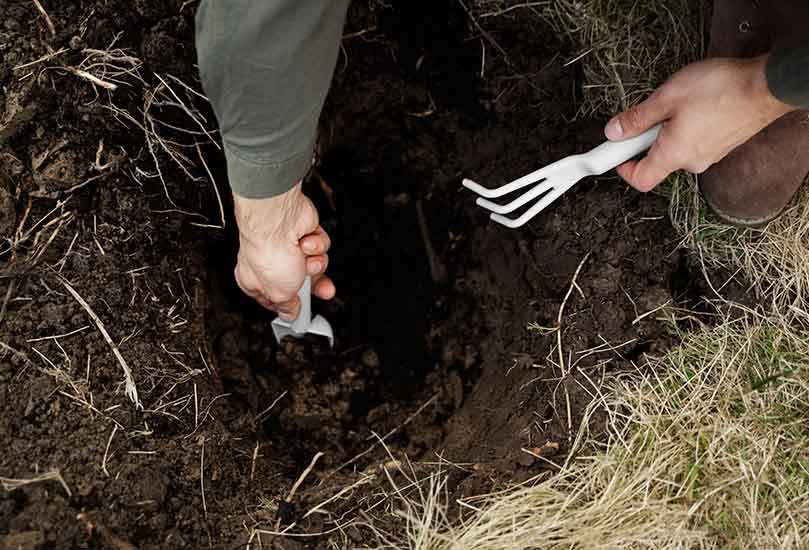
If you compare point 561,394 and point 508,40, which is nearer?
point 561,394

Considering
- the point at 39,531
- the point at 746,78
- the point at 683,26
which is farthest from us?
the point at 683,26

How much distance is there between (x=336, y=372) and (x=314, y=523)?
1.48 ft

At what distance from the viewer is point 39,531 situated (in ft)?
4.02

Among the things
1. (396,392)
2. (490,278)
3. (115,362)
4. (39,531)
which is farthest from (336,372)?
(39,531)

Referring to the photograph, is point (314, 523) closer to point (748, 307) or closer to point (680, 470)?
point (680, 470)

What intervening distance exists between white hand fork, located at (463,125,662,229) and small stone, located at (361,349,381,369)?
492mm

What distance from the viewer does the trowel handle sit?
155 cm

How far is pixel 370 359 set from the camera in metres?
1.81

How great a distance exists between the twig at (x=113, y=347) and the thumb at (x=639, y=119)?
1.02 metres

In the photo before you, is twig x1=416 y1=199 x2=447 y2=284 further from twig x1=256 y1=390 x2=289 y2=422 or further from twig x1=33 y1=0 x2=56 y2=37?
twig x1=33 y1=0 x2=56 y2=37

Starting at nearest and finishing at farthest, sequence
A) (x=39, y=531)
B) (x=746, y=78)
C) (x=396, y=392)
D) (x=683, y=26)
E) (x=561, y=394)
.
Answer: (x=39, y=531) → (x=746, y=78) → (x=561, y=394) → (x=683, y=26) → (x=396, y=392)

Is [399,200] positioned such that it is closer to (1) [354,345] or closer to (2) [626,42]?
(1) [354,345]

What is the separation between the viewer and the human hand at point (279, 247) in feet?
4.30

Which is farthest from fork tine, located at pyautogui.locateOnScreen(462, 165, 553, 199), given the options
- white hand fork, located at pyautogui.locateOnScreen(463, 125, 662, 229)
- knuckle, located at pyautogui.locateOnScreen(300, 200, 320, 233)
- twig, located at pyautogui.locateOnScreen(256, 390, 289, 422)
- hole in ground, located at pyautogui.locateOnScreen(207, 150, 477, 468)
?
twig, located at pyautogui.locateOnScreen(256, 390, 289, 422)
